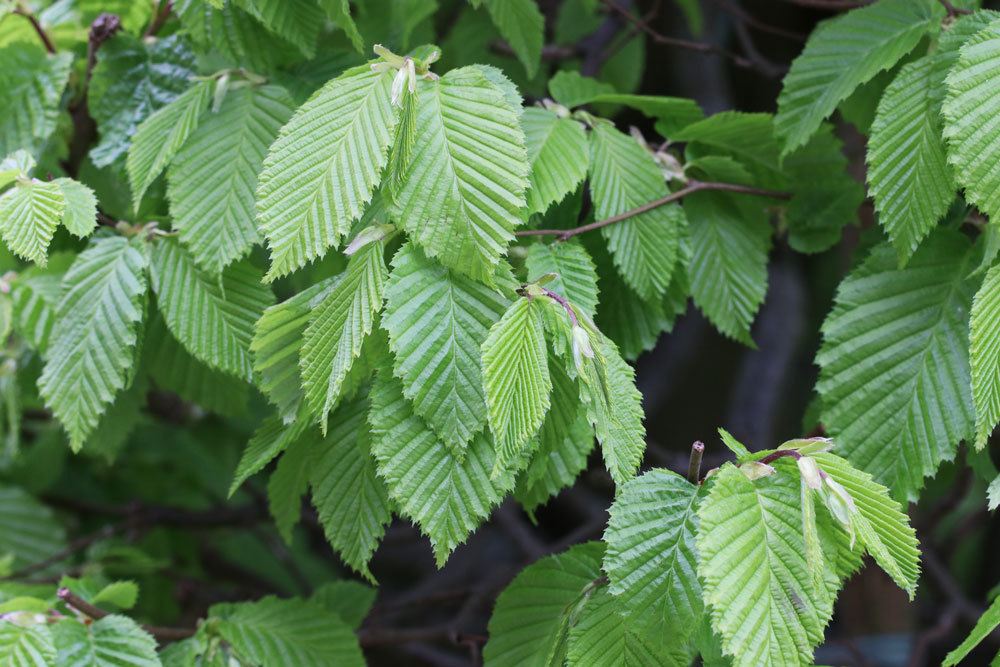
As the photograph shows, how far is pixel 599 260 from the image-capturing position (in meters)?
1.09

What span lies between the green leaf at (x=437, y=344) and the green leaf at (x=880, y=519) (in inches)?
11.3

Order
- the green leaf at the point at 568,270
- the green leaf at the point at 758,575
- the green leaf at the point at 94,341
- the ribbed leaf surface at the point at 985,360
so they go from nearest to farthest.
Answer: the green leaf at the point at 758,575 → the ribbed leaf surface at the point at 985,360 → the green leaf at the point at 568,270 → the green leaf at the point at 94,341

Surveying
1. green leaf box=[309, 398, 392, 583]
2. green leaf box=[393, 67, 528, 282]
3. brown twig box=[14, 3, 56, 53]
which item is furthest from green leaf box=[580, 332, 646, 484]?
brown twig box=[14, 3, 56, 53]

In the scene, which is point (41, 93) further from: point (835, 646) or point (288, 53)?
point (835, 646)

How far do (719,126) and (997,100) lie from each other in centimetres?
34

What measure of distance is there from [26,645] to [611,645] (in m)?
0.59

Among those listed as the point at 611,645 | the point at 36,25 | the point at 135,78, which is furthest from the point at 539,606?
the point at 36,25

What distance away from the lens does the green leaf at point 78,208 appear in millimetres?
912

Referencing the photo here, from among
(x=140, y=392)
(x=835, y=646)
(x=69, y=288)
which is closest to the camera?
(x=69, y=288)

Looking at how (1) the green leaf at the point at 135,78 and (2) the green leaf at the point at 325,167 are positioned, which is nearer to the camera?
(2) the green leaf at the point at 325,167

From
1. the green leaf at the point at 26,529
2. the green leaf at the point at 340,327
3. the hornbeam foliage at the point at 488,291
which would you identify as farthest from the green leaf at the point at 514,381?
the green leaf at the point at 26,529

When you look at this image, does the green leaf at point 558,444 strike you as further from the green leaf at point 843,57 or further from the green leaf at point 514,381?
the green leaf at point 843,57

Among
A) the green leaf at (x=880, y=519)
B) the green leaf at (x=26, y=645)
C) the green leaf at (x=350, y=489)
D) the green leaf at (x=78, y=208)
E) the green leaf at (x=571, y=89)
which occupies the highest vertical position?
the green leaf at (x=571, y=89)

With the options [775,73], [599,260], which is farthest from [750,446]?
[599,260]
